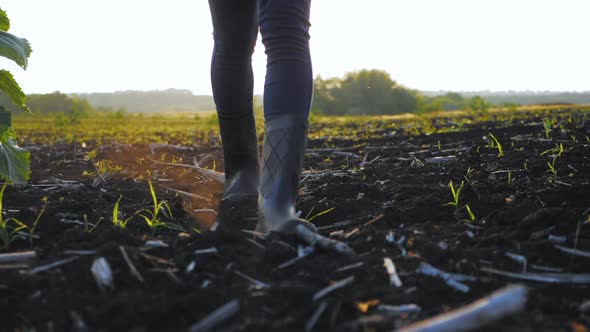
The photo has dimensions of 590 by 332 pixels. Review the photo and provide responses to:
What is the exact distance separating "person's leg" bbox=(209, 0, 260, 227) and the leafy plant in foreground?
873mm

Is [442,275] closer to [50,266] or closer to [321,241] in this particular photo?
[321,241]

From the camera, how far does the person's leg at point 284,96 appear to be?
192 centimetres

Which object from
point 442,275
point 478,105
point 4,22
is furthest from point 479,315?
point 478,105

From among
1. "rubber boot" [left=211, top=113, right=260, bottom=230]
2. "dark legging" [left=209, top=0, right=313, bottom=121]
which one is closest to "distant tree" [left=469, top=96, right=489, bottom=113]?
"rubber boot" [left=211, top=113, right=260, bottom=230]

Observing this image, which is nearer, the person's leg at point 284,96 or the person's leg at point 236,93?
the person's leg at point 284,96

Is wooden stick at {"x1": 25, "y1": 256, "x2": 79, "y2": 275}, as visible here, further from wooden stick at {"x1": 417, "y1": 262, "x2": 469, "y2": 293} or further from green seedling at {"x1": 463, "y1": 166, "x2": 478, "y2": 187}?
green seedling at {"x1": 463, "y1": 166, "x2": 478, "y2": 187}

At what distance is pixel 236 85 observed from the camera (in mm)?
2559

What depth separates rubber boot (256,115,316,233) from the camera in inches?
73.4

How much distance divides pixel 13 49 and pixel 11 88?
34cm

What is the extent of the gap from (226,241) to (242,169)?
1.06 meters

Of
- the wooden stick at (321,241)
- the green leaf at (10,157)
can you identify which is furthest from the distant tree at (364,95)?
the wooden stick at (321,241)

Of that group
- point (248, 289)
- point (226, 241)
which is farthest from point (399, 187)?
point (248, 289)

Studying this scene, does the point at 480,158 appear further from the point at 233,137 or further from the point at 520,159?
the point at 233,137

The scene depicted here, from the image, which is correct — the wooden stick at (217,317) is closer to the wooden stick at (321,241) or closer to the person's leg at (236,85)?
the wooden stick at (321,241)
